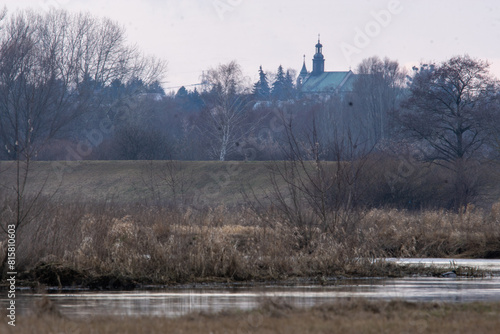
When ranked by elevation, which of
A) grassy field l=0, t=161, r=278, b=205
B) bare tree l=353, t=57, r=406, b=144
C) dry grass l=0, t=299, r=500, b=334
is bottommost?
dry grass l=0, t=299, r=500, b=334

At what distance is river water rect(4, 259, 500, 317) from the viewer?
11.0 m

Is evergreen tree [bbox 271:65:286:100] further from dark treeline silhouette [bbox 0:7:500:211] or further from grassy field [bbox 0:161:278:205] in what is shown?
grassy field [bbox 0:161:278:205]

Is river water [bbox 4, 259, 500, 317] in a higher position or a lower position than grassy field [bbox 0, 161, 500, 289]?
lower

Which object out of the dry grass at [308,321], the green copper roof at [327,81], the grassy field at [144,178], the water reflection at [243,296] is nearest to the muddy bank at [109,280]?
the water reflection at [243,296]

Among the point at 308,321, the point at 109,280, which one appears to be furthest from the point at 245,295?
the point at 308,321

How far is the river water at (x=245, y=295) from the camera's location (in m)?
11.0

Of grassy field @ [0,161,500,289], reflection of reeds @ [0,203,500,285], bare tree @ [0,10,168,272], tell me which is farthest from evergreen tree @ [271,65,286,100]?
reflection of reeds @ [0,203,500,285]

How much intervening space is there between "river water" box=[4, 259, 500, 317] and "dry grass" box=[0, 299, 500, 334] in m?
0.90

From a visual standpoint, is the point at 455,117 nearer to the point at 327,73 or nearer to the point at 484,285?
the point at 484,285

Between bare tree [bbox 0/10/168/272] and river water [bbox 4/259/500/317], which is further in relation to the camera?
bare tree [bbox 0/10/168/272]

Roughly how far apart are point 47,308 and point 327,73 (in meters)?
149

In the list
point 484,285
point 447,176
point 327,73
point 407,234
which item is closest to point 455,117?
point 447,176

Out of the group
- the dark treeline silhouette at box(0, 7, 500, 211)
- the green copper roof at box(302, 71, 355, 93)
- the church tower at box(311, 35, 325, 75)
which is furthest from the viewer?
the church tower at box(311, 35, 325, 75)

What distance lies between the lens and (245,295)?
43.1 feet
